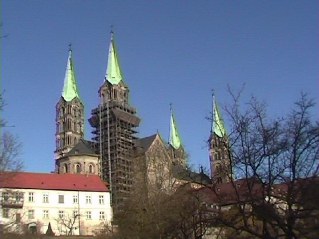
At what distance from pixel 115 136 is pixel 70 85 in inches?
994

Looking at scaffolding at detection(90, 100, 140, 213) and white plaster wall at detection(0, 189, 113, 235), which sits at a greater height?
scaffolding at detection(90, 100, 140, 213)

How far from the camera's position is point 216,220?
78.5ft

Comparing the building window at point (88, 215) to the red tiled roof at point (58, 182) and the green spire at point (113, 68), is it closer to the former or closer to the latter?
the red tiled roof at point (58, 182)

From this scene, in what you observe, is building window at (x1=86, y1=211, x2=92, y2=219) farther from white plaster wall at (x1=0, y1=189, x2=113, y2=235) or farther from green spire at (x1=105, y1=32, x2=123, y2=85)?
green spire at (x1=105, y1=32, x2=123, y2=85)

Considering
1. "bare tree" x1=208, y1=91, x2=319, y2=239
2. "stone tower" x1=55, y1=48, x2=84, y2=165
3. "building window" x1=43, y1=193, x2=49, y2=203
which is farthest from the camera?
"stone tower" x1=55, y1=48, x2=84, y2=165

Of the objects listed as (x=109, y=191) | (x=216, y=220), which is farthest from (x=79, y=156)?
(x=216, y=220)

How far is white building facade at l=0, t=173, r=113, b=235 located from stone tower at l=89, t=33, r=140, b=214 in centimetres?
440

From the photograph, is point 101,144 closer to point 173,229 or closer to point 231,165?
point 173,229

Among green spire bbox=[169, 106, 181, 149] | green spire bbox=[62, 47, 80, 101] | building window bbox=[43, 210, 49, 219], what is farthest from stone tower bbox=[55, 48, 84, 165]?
building window bbox=[43, 210, 49, 219]

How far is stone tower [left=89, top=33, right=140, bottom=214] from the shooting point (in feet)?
306

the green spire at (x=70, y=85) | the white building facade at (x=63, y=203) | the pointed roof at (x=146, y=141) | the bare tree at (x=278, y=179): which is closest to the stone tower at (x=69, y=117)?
the green spire at (x=70, y=85)

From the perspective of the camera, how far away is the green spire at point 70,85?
115438 millimetres

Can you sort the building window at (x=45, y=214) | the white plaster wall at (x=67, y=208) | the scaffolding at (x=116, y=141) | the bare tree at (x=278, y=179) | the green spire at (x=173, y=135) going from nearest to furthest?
the bare tree at (x=278, y=179), the white plaster wall at (x=67, y=208), the building window at (x=45, y=214), the scaffolding at (x=116, y=141), the green spire at (x=173, y=135)

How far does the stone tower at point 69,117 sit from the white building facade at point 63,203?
2598 cm
